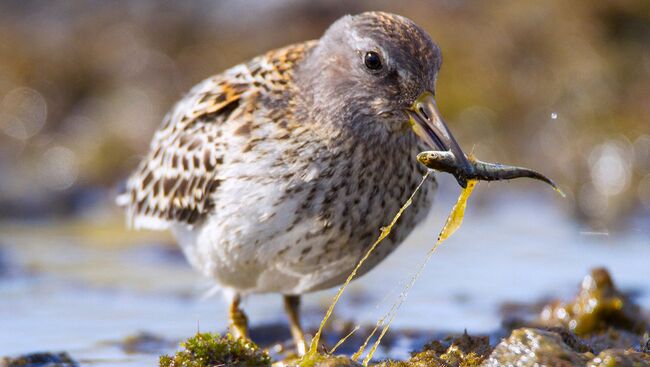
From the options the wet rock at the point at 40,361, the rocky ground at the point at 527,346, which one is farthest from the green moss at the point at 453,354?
the wet rock at the point at 40,361

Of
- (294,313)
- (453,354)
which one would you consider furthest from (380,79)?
(294,313)

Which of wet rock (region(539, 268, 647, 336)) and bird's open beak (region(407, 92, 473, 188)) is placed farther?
wet rock (region(539, 268, 647, 336))

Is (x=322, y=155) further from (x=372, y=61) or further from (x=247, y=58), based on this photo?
(x=247, y=58)

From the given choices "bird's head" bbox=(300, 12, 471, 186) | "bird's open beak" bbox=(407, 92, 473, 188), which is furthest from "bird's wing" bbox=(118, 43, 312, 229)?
"bird's open beak" bbox=(407, 92, 473, 188)

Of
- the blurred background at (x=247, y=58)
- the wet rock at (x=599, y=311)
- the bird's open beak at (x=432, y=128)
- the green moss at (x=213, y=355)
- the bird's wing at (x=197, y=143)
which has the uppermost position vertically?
the blurred background at (x=247, y=58)

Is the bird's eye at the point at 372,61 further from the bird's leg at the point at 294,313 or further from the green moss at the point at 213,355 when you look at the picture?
the bird's leg at the point at 294,313

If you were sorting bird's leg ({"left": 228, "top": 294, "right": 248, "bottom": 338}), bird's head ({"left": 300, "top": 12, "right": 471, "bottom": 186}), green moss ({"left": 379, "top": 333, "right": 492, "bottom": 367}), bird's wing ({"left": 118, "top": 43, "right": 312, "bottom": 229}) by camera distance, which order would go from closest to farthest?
1. green moss ({"left": 379, "top": 333, "right": 492, "bottom": 367})
2. bird's head ({"left": 300, "top": 12, "right": 471, "bottom": 186})
3. bird's wing ({"left": 118, "top": 43, "right": 312, "bottom": 229})
4. bird's leg ({"left": 228, "top": 294, "right": 248, "bottom": 338})

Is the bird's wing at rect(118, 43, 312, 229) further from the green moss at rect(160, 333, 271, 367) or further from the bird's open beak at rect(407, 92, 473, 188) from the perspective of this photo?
the green moss at rect(160, 333, 271, 367)

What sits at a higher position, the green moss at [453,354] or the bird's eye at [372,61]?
the bird's eye at [372,61]
